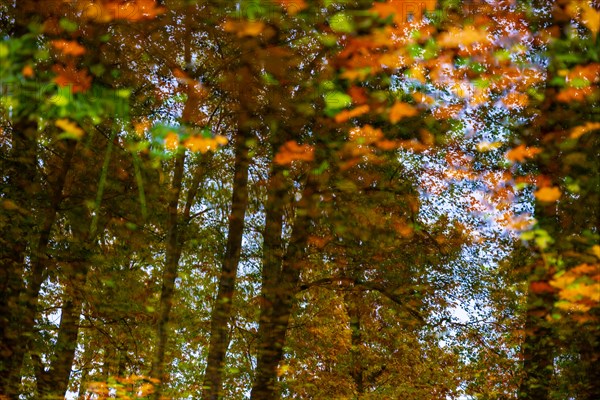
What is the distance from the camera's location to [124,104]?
1016 centimetres

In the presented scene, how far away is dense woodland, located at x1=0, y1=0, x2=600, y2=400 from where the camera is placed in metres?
9.14

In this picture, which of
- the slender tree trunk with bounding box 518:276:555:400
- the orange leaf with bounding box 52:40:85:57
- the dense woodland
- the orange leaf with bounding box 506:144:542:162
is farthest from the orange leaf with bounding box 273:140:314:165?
the slender tree trunk with bounding box 518:276:555:400

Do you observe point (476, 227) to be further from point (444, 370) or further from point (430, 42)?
point (444, 370)

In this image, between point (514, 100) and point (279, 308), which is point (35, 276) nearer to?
point (279, 308)

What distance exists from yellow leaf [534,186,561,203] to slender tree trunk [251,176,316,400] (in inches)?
158

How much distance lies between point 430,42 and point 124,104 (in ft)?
18.1

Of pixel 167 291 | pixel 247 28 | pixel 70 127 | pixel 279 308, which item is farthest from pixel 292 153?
pixel 70 127

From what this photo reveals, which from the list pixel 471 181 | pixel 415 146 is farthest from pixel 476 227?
pixel 415 146

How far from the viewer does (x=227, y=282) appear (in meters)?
11.0

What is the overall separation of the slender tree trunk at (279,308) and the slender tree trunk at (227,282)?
1.03 m

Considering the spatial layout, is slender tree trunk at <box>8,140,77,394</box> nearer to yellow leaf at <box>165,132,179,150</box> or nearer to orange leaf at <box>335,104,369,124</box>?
yellow leaf at <box>165,132,179,150</box>

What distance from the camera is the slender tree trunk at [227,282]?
10734 millimetres

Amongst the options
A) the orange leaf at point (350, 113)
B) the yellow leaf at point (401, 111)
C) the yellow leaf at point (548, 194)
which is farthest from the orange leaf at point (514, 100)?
the orange leaf at point (350, 113)

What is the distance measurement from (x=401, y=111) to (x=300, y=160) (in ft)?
6.86
